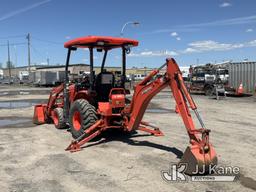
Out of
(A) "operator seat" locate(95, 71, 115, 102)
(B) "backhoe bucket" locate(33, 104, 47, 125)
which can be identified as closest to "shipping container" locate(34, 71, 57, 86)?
(B) "backhoe bucket" locate(33, 104, 47, 125)

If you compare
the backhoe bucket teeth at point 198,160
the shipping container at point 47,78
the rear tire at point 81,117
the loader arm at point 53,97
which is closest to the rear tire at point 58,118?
the loader arm at point 53,97

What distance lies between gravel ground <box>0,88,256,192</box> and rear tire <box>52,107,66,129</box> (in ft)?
0.78

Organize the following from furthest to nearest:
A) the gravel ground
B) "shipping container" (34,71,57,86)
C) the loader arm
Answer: "shipping container" (34,71,57,86)
the loader arm
the gravel ground

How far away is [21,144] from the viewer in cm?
931

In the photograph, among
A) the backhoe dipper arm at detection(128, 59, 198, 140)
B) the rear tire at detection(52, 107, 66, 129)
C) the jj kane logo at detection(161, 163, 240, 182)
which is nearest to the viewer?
the jj kane logo at detection(161, 163, 240, 182)

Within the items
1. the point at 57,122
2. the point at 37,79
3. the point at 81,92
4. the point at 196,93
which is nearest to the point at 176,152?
the point at 81,92

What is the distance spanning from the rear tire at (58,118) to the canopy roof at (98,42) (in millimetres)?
2469

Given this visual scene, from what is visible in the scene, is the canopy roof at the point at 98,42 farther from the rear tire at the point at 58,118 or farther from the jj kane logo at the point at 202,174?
the jj kane logo at the point at 202,174

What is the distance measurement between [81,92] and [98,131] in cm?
151

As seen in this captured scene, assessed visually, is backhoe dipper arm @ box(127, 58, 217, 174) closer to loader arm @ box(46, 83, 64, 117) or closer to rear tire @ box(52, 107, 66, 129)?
rear tire @ box(52, 107, 66, 129)

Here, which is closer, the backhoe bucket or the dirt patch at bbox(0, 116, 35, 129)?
the dirt patch at bbox(0, 116, 35, 129)

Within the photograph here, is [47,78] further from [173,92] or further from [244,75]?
[173,92]

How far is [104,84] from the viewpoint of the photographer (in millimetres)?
9680

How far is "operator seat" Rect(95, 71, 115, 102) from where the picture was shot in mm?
9625
